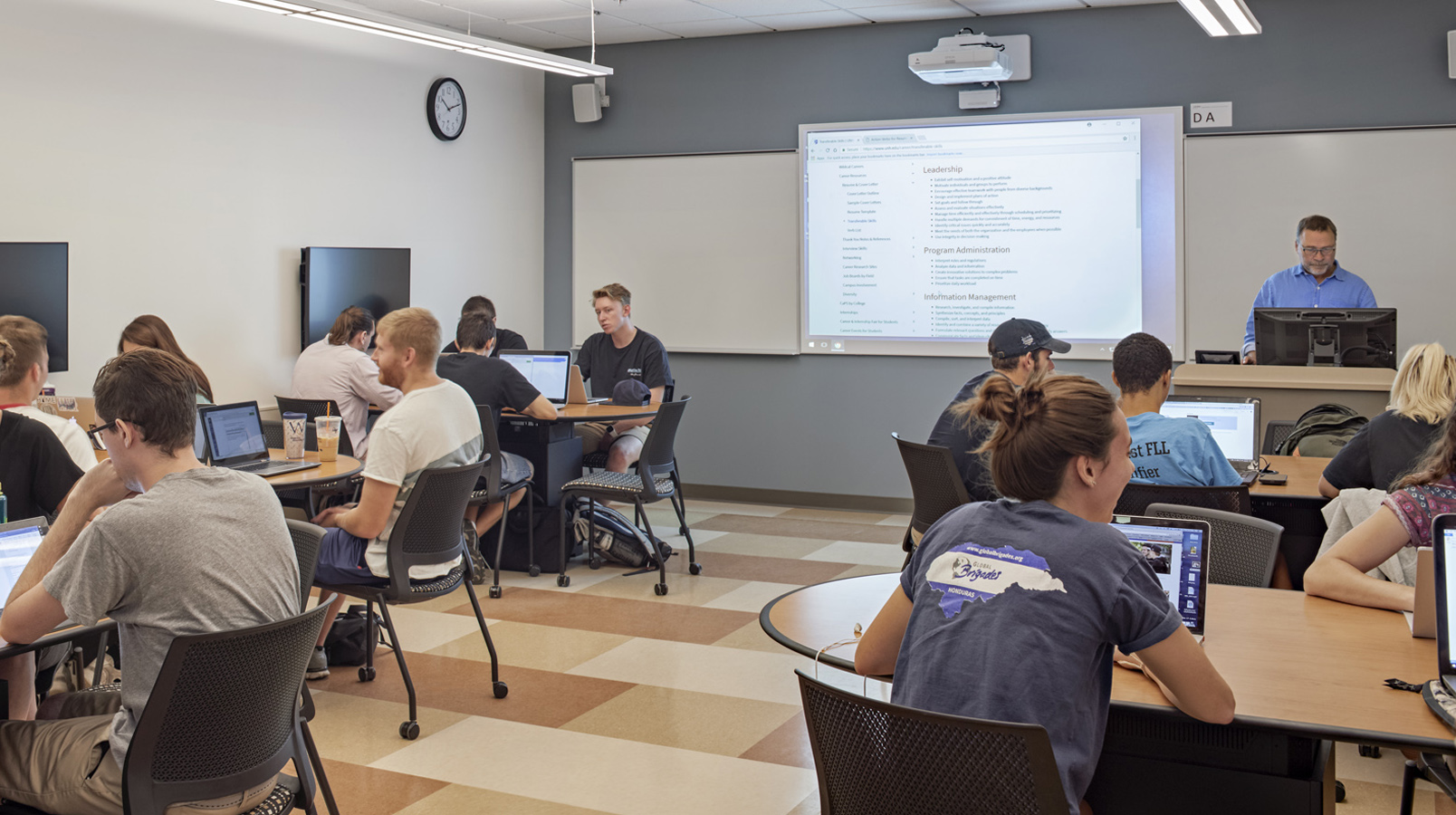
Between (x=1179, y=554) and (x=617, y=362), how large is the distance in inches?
192

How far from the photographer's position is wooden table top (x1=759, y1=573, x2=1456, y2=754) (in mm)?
1659

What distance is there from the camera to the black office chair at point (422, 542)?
350cm

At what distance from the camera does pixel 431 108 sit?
23.5 ft

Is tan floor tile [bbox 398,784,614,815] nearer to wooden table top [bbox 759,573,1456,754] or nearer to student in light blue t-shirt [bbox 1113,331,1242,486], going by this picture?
wooden table top [bbox 759,573,1456,754]

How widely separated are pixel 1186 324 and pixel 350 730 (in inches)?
201

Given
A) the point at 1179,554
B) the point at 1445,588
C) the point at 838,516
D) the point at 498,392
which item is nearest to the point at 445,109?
the point at 498,392

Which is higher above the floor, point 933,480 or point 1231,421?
point 1231,421

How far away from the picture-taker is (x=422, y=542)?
3.58 meters

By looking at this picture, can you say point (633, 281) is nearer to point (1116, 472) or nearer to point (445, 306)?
point (445, 306)

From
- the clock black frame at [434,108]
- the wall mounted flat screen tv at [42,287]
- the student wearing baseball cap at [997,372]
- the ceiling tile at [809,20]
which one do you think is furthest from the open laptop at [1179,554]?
the clock black frame at [434,108]

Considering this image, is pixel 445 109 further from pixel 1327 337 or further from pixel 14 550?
pixel 14 550

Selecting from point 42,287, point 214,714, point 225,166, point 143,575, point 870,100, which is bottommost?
point 214,714

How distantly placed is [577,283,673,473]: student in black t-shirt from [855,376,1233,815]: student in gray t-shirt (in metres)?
4.68

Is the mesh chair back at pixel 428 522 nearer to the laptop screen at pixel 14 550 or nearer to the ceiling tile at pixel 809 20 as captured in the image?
the laptop screen at pixel 14 550
